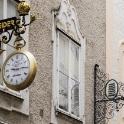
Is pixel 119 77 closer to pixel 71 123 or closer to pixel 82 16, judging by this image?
pixel 82 16

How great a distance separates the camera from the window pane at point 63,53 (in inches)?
669

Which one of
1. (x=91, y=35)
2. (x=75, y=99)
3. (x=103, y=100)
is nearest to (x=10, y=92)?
(x=75, y=99)

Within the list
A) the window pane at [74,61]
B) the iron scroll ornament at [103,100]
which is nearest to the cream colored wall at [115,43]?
the iron scroll ornament at [103,100]

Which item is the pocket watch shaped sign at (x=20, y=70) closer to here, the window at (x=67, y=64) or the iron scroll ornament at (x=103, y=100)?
the window at (x=67, y=64)

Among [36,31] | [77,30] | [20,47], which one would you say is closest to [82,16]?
[77,30]

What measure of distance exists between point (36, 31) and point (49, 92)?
5.05 feet

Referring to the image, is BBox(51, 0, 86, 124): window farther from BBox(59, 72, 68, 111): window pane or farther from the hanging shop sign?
the hanging shop sign

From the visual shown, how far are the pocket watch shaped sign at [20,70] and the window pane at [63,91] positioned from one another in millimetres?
4854

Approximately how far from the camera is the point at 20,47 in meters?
12.0

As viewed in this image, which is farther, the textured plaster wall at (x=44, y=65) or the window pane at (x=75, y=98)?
the window pane at (x=75, y=98)

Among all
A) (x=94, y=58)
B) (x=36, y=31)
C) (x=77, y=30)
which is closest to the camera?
(x=36, y=31)

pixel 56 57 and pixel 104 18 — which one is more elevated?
pixel 104 18

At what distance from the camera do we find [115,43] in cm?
2119

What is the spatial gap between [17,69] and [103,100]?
7.46 meters
